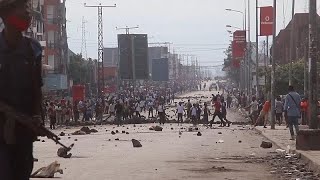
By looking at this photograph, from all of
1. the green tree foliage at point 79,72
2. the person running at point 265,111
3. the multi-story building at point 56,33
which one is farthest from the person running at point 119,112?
the green tree foliage at point 79,72

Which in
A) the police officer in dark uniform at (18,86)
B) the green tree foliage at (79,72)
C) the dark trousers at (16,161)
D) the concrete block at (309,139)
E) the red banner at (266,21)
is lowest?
the concrete block at (309,139)

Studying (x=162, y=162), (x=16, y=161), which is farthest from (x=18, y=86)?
(x=162, y=162)

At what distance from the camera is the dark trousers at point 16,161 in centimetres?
521

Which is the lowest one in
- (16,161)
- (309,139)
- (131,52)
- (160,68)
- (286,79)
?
(309,139)

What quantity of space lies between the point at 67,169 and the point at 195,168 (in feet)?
8.77

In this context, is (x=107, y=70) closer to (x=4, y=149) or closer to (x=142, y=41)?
(x=142, y=41)

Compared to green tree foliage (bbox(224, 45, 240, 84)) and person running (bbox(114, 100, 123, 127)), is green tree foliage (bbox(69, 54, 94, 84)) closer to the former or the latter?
green tree foliage (bbox(224, 45, 240, 84))

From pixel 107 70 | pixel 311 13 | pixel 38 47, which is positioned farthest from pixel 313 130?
pixel 107 70

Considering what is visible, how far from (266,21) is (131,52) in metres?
49.6

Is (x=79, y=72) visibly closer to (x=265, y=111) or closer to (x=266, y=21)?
(x=266, y=21)

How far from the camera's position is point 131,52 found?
299 feet

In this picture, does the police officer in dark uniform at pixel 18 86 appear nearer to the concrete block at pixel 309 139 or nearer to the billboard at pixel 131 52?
the concrete block at pixel 309 139

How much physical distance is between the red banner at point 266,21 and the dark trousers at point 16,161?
3736 cm

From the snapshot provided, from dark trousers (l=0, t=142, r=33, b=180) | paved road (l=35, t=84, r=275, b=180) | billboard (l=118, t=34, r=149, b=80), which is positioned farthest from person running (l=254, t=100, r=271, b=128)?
billboard (l=118, t=34, r=149, b=80)
